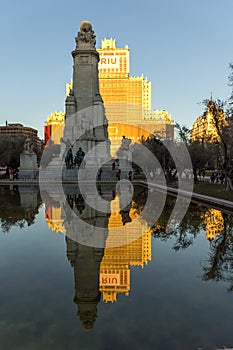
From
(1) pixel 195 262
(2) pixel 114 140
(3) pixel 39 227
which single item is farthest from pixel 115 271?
(2) pixel 114 140

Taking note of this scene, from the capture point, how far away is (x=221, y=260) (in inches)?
282

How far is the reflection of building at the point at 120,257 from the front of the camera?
18.2 feet

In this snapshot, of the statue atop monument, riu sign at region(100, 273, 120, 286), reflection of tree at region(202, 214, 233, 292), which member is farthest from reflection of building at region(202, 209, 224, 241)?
the statue atop monument

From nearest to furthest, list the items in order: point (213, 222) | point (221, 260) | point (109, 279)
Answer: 1. point (109, 279)
2. point (221, 260)
3. point (213, 222)

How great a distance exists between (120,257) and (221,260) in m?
2.39

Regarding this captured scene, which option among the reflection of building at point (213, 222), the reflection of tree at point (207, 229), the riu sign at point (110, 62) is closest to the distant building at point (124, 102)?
the riu sign at point (110, 62)

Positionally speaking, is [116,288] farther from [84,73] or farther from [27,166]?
[84,73]

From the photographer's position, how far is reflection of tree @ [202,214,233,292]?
20.1 ft

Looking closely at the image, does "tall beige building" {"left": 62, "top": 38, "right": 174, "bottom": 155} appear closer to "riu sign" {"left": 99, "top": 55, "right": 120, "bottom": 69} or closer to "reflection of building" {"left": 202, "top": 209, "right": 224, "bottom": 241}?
"riu sign" {"left": 99, "top": 55, "right": 120, "bottom": 69}

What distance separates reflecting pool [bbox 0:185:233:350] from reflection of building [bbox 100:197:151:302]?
0.07 feet

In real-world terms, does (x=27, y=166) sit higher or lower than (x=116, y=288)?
higher

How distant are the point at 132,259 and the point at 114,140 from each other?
9994 cm

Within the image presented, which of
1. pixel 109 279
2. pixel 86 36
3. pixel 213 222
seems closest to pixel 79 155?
pixel 86 36

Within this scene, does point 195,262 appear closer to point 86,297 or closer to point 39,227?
point 86,297
